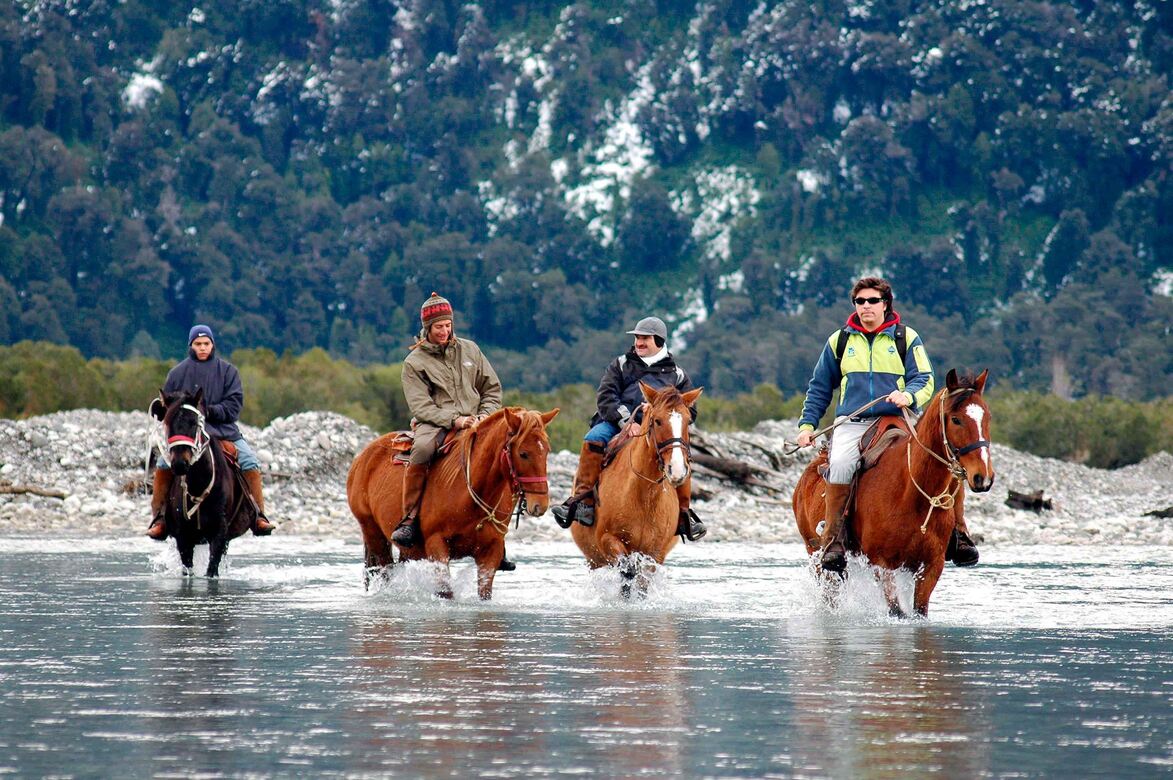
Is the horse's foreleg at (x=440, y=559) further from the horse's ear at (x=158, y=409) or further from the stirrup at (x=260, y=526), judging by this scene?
the horse's ear at (x=158, y=409)

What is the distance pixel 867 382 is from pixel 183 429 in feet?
21.6

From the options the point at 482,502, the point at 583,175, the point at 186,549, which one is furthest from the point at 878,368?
the point at 583,175

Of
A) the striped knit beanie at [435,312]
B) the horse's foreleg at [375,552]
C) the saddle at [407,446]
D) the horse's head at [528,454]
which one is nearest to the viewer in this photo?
the horse's head at [528,454]

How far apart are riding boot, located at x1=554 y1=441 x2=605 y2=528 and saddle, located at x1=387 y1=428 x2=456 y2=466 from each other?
114cm

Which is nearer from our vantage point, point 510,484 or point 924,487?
point 924,487

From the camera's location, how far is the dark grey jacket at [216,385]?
18.3m

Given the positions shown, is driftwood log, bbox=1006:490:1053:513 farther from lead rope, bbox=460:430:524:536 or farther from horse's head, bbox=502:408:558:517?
horse's head, bbox=502:408:558:517

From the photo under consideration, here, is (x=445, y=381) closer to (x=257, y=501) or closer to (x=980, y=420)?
(x=257, y=501)

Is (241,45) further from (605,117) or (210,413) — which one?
(210,413)

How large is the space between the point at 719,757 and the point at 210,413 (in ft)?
37.0

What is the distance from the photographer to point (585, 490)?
52.0 feet

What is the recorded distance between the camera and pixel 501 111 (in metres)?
155

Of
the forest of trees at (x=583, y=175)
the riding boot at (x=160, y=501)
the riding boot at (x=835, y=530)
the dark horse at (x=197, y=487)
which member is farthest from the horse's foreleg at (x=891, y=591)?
the forest of trees at (x=583, y=175)

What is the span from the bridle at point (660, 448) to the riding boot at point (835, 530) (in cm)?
133
